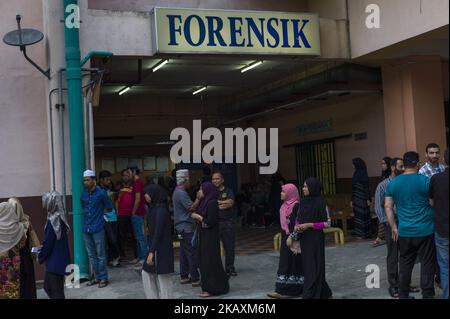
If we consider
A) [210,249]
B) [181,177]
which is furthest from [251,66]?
[210,249]

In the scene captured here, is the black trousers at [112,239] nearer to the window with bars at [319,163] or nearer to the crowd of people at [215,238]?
the crowd of people at [215,238]

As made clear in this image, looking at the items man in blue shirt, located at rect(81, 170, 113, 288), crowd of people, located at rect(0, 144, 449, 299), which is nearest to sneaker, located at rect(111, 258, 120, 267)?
crowd of people, located at rect(0, 144, 449, 299)

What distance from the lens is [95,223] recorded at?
8.98 meters

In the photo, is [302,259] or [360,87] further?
Answer: [360,87]

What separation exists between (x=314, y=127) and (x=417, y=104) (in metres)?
4.83

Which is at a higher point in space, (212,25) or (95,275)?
(212,25)

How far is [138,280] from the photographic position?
9516mm

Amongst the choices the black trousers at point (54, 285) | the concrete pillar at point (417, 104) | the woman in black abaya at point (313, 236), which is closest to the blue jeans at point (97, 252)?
the black trousers at point (54, 285)

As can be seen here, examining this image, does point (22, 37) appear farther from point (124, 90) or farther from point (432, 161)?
point (124, 90)
